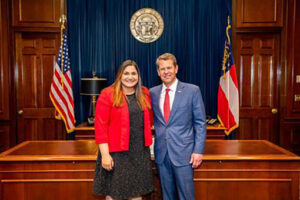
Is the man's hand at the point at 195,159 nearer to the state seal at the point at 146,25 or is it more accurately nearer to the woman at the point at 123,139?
the woman at the point at 123,139

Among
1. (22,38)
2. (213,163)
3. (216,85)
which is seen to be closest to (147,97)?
(213,163)

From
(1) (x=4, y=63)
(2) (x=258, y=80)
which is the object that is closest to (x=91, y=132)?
(1) (x=4, y=63)

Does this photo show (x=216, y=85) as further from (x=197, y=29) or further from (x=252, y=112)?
(x=197, y=29)

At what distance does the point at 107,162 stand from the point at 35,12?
3.35m

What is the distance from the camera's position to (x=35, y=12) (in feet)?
13.4

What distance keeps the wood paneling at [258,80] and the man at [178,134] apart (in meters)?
2.64

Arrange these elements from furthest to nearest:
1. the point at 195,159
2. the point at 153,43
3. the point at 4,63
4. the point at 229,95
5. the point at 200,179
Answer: the point at 153,43, the point at 4,63, the point at 229,95, the point at 200,179, the point at 195,159

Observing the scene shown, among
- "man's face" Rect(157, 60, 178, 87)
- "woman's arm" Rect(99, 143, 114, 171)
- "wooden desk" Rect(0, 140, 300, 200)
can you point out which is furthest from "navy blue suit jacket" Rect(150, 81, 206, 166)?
"woman's arm" Rect(99, 143, 114, 171)

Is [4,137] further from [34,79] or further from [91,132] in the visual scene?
[91,132]

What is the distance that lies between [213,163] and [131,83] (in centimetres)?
96

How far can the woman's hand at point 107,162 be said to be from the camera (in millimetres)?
Answer: 1766

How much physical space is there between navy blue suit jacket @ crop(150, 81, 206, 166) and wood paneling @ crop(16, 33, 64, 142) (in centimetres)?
294

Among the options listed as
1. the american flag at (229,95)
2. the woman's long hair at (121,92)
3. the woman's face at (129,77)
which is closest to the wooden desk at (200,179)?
the woman's long hair at (121,92)

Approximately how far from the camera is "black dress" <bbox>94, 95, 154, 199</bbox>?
71.6 inches
